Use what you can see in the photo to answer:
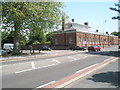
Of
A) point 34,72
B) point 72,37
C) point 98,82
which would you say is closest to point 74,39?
point 72,37

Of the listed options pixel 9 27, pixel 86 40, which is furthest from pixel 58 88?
pixel 86 40

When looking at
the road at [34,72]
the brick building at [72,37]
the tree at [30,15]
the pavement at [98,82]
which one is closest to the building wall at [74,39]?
the brick building at [72,37]

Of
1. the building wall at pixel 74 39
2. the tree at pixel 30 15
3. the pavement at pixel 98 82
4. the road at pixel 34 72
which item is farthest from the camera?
the building wall at pixel 74 39

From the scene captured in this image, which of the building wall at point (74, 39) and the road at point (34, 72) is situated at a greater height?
the building wall at point (74, 39)

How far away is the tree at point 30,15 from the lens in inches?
874

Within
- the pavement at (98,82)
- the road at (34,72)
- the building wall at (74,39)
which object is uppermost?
the building wall at (74,39)

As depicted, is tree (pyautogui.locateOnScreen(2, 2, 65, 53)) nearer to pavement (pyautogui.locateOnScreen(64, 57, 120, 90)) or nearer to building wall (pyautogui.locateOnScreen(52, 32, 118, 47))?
pavement (pyautogui.locateOnScreen(64, 57, 120, 90))

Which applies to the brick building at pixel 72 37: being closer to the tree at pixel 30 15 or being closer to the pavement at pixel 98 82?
the tree at pixel 30 15

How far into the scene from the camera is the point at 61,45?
6191 cm

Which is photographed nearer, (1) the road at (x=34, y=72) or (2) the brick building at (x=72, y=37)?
(1) the road at (x=34, y=72)

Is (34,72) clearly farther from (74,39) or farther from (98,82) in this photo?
(74,39)

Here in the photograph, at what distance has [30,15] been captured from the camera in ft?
78.4

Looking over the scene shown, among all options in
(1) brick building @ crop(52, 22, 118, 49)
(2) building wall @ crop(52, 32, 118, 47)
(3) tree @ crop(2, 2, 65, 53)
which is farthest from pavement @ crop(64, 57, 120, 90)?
(2) building wall @ crop(52, 32, 118, 47)

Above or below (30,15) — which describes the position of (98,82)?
below
